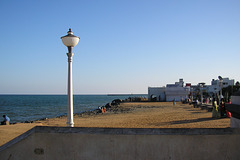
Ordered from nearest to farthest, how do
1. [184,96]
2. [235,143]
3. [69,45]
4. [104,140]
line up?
[235,143], [104,140], [69,45], [184,96]

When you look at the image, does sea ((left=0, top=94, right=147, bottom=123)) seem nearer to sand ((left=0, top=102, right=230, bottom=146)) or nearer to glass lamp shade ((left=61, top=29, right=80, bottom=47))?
sand ((left=0, top=102, right=230, bottom=146))

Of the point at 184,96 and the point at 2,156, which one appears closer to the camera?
the point at 2,156

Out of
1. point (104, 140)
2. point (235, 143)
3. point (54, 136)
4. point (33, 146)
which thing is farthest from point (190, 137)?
point (33, 146)

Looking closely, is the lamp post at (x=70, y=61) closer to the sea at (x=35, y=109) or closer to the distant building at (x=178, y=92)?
the sea at (x=35, y=109)

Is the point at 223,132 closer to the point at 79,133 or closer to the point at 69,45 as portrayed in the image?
the point at 79,133

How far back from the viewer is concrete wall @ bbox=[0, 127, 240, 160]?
5.13 meters

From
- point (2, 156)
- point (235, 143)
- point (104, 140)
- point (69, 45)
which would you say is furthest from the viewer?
point (69, 45)

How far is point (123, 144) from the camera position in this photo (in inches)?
213

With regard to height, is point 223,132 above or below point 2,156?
above

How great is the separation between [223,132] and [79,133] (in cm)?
333

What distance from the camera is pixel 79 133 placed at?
223 inches

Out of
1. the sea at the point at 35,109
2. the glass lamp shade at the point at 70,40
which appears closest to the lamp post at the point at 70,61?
the glass lamp shade at the point at 70,40

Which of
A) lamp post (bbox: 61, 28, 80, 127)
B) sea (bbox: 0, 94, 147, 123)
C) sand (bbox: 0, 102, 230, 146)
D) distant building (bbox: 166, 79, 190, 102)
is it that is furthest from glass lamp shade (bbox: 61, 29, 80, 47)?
distant building (bbox: 166, 79, 190, 102)

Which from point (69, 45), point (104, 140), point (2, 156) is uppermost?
point (69, 45)
